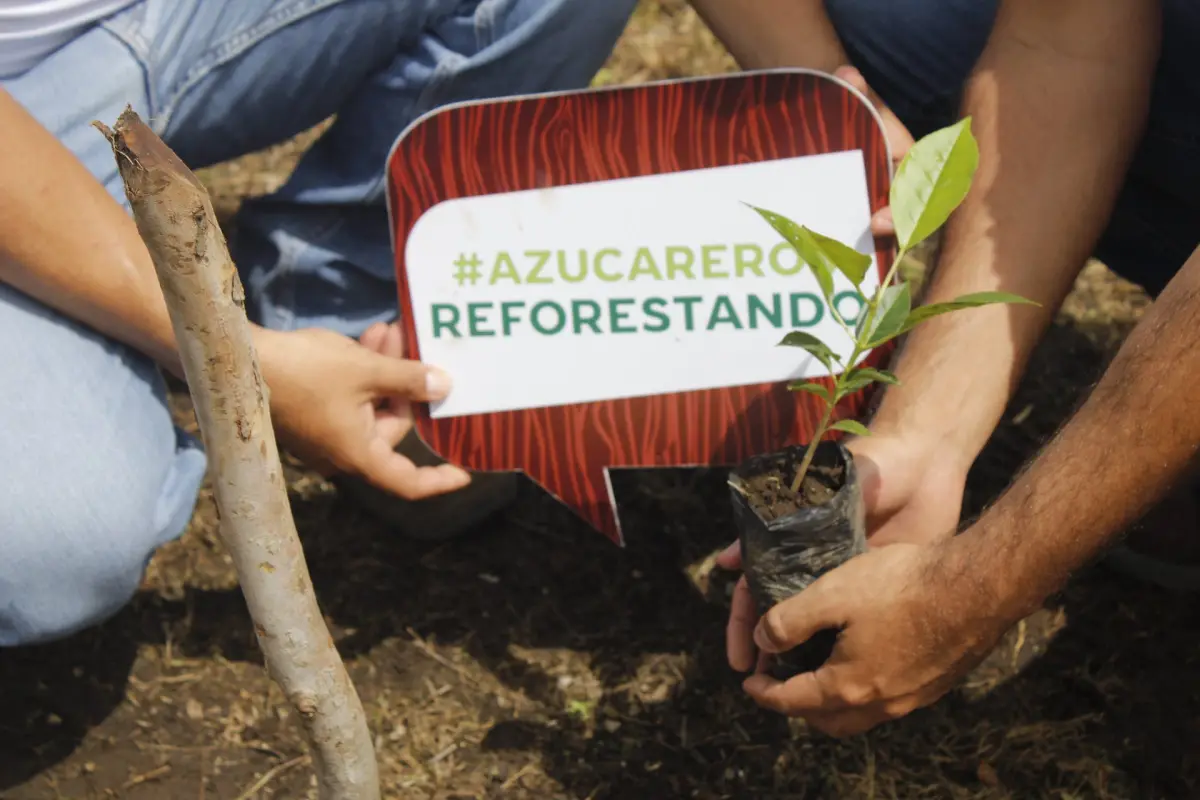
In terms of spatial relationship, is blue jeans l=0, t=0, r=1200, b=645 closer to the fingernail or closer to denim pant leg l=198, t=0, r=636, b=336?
denim pant leg l=198, t=0, r=636, b=336

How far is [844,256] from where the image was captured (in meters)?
0.89

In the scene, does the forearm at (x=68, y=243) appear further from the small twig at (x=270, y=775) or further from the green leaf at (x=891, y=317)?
the green leaf at (x=891, y=317)

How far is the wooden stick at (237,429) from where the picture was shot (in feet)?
2.21

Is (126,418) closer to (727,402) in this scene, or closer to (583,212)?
(583,212)

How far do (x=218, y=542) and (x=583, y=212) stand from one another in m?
0.80

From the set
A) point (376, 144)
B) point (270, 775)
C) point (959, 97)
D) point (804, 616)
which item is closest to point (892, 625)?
point (804, 616)

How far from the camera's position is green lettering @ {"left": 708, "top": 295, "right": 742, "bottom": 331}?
1224 millimetres

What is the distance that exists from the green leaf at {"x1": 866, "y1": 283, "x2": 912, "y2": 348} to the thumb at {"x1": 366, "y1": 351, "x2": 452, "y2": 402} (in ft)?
1.61

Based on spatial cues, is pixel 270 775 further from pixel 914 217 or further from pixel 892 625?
pixel 914 217

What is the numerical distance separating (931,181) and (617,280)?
1.31 ft

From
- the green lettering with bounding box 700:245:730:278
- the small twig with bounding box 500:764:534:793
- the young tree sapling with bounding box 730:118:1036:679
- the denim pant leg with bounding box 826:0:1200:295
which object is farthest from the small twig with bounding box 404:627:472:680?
the denim pant leg with bounding box 826:0:1200:295

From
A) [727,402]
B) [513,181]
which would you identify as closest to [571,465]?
[727,402]

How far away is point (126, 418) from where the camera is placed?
125cm

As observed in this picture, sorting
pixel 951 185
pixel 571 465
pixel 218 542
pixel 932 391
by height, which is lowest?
pixel 218 542
